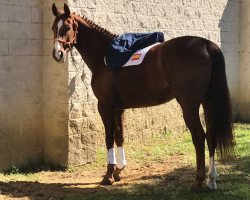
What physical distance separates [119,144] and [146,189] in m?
0.88

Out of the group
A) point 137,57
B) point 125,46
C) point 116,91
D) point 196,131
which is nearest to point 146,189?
point 196,131

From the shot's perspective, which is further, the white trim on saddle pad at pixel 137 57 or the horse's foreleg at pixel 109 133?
the horse's foreleg at pixel 109 133

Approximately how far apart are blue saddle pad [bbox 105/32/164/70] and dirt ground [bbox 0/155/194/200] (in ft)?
5.26

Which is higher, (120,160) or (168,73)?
(168,73)

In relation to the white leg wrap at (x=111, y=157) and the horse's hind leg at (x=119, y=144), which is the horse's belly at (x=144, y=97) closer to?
the horse's hind leg at (x=119, y=144)

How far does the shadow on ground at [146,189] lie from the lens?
5391 millimetres

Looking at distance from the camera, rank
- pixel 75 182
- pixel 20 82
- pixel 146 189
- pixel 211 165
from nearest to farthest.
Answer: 1. pixel 211 165
2. pixel 146 189
3. pixel 75 182
4. pixel 20 82

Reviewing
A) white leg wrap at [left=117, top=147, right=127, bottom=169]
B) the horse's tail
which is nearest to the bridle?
white leg wrap at [left=117, top=147, right=127, bottom=169]

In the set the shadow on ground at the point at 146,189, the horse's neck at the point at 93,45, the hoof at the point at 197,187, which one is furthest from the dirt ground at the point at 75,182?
the horse's neck at the point at 93,45

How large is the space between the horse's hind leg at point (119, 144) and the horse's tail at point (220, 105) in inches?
56.9

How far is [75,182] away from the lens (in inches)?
249

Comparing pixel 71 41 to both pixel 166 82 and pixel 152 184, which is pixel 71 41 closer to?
pixel 166 82

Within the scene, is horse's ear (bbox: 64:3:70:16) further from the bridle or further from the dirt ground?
the dirt ground

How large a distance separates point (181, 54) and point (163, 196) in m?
1.68
